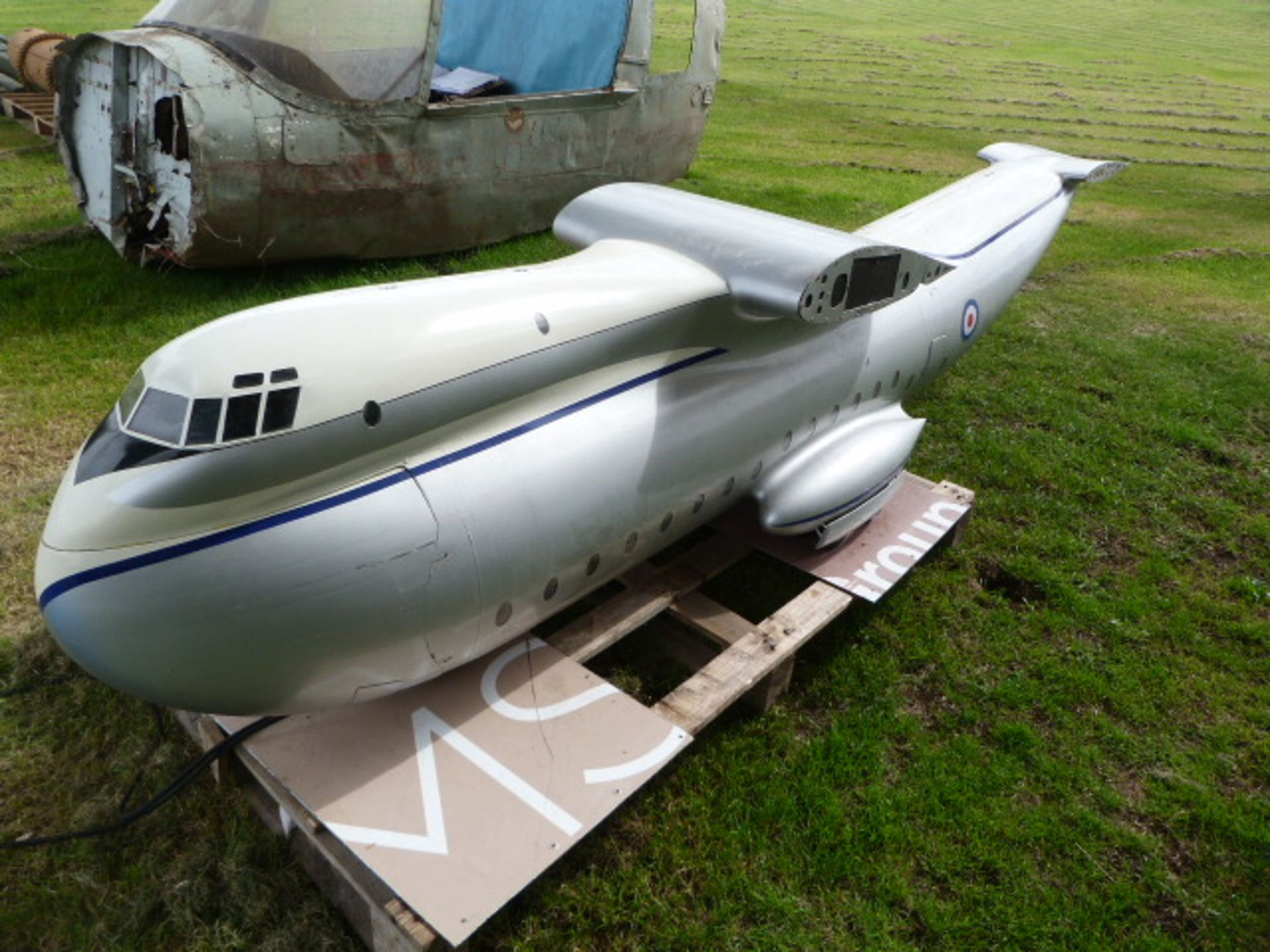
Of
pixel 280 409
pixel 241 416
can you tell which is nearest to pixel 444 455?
pixel 280 409

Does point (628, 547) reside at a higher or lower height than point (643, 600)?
higher

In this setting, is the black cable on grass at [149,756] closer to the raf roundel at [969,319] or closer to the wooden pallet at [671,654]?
the wooden pallet at [671,654]

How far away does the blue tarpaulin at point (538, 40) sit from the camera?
8.90 meters

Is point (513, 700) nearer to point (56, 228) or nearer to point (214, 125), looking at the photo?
point (214, 125)

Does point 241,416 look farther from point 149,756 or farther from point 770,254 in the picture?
point 770,254

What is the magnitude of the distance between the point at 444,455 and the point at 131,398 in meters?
1.01

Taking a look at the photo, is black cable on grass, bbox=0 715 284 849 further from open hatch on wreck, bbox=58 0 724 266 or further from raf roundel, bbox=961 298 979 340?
open hatch on wreck, bbox=58 0 724 266

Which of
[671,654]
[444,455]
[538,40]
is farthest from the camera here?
[538,40]

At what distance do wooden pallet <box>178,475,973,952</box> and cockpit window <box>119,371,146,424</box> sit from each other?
4.58 feet

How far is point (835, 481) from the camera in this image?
15.6 feet

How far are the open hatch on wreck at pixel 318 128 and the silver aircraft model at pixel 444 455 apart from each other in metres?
3.60

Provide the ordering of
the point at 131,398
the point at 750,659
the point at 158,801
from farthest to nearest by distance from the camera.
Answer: the point at 750,659 → the point at 158,801 → the point at 131,398

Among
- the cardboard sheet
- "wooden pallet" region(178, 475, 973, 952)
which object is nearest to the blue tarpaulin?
"wooden pallet" region(178, 475, 973, 952)

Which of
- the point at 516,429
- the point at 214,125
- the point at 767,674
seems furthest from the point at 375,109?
the point at 767,674
